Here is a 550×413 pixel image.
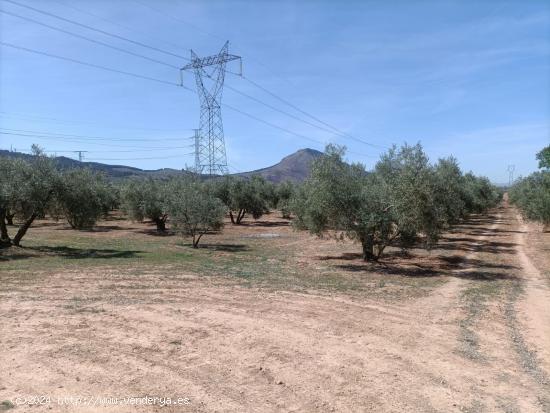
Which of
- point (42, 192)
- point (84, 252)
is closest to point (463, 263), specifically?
point (84, 252)

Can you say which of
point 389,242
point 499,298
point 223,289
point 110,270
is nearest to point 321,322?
point 223,289

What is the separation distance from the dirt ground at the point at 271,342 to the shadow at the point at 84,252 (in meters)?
5.78

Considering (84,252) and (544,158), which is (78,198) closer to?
(84,252)

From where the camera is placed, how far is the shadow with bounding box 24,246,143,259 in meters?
24.5

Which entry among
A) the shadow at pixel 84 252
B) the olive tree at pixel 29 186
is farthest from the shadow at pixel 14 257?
the olive tree at pixel 29 186

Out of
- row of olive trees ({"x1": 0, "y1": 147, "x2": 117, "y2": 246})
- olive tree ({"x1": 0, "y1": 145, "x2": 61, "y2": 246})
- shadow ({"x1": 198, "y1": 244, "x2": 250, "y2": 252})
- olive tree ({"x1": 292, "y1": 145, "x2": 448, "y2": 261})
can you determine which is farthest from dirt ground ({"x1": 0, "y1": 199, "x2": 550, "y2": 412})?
shadow ({"x1": 198, "y1": 244, "x2": 250, "y2": 252})

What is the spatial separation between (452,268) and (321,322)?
49.4 ft

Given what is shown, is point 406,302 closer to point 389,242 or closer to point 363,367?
point 363,367

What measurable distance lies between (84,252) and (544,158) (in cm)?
3762

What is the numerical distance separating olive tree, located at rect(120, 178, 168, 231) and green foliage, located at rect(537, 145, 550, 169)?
A: 35.1 metres

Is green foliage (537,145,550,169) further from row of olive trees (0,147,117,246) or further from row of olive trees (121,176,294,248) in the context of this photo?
row of olive trees (0,147,117,246)

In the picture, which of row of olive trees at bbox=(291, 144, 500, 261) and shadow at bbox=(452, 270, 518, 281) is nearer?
shadow at bbox=(452, 270, 518, 281)

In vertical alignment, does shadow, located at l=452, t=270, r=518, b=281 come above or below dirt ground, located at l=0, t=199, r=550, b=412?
below

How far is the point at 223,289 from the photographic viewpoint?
49.8 feet
